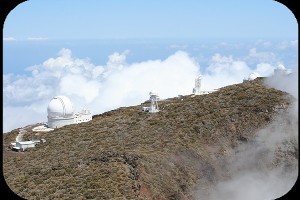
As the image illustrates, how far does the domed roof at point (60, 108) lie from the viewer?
33062 millimetres

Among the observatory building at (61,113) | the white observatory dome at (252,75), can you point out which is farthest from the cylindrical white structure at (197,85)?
the observatory building at (61,113)

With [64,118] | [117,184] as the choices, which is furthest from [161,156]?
[64,118]

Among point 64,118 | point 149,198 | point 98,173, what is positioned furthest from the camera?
point 64,118

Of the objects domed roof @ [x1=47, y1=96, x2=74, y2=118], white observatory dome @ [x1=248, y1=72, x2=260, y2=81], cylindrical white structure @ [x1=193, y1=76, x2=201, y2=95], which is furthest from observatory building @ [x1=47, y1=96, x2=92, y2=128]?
white observatory dome @ [x1=248, y1=72, x2=260, y2=81]

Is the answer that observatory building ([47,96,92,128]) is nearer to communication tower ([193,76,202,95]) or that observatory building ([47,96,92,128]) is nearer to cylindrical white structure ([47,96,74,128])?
cylindrical white structure ([47,96,74,128])

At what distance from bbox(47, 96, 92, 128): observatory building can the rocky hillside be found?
200 centimetres

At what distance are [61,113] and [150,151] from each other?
12.2 meters

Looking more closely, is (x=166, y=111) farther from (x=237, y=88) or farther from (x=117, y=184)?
(x=117, y=184)

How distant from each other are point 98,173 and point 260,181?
7846mm

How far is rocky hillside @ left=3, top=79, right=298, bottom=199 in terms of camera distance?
19.5 meters

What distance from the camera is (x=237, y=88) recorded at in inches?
1345

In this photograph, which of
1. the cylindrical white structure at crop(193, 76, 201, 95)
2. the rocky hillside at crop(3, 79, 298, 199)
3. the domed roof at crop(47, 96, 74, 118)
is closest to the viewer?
the rocky hillside at crop(3, 79, 298, 199)

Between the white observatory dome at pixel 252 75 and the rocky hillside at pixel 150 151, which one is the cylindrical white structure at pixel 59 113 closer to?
the rocky hillside at pixel 150 151

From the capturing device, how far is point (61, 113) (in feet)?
109
